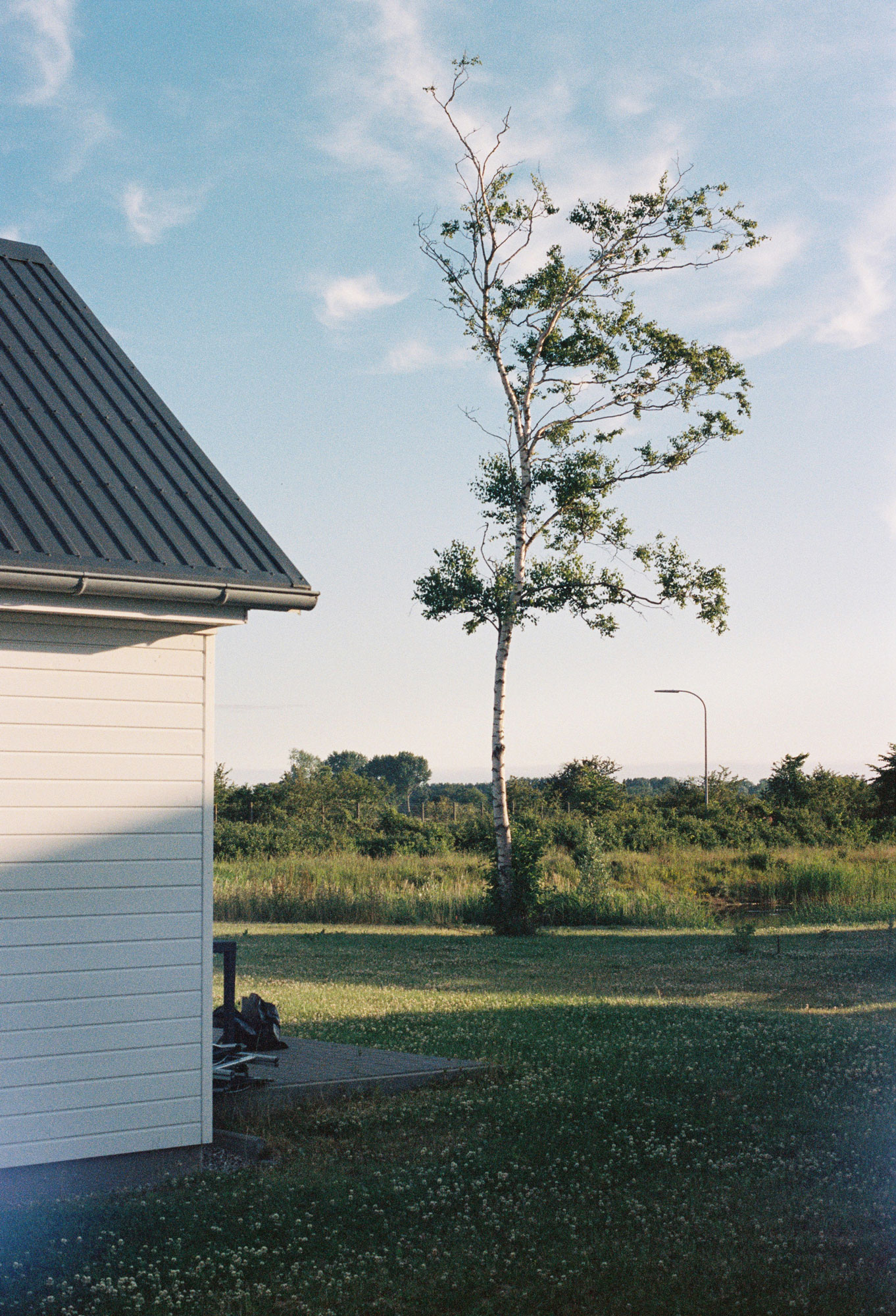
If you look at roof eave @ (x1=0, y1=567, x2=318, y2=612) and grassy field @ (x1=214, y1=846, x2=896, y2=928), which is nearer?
Result: roof eave @ (x1=0, y1=567, x2=318, y2=612)

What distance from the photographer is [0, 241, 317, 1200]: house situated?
5.59 metres

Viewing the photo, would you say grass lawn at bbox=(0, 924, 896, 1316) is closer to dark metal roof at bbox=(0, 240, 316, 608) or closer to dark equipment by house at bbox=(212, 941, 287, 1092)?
dark equipment by house at bbox=(212, 941, 287, 1092)

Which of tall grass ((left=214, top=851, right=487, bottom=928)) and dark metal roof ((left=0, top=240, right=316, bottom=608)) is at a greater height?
dark metal roof ((left=0, top=240, right=316, bottom=608))

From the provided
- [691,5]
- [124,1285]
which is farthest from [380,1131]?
[691,5]

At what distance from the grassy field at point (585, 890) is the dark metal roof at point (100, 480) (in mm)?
15565

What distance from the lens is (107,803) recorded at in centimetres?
595

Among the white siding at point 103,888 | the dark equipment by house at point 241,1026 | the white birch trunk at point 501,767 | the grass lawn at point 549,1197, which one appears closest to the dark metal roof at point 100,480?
the white siding at point 103,888

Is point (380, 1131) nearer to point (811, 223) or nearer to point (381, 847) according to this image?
point (811, 223)

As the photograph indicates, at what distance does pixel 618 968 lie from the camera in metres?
14.7

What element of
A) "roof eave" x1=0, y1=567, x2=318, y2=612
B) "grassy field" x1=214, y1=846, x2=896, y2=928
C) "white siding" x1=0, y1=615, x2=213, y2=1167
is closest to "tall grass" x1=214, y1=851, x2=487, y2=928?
"grassy field" x1=214, y1=846, x2=896, y2=928

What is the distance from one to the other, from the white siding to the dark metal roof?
0.43m

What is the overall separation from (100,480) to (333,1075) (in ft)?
13.4

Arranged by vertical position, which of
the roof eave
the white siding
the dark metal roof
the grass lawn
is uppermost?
the dark metal roof

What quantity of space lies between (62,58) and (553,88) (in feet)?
17.7
